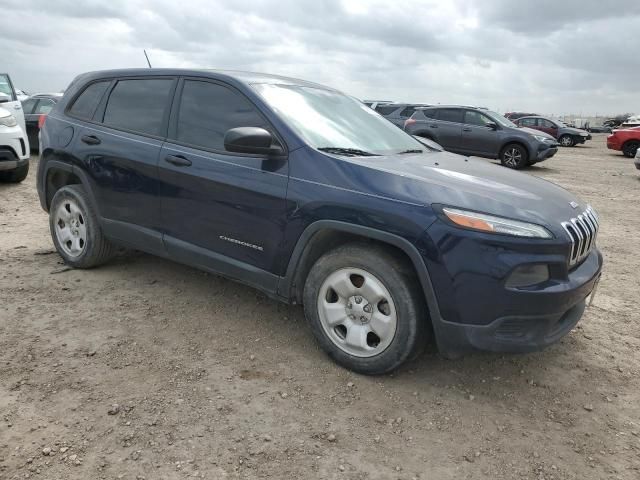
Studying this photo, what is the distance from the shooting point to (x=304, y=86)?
12.4ft

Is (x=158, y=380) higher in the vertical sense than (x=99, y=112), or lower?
lower

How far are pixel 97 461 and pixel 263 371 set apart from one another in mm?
1006

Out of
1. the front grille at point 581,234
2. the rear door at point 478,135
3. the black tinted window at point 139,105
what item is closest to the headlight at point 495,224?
the front grille at point 581,234

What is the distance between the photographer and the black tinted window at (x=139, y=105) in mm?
3742

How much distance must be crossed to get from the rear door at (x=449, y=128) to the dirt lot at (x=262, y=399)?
10805mm

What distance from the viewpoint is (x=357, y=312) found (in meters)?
2.86

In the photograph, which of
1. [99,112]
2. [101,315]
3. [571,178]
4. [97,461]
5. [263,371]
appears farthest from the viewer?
[571,178]

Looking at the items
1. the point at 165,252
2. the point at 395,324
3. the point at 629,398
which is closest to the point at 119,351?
the point at 165,252

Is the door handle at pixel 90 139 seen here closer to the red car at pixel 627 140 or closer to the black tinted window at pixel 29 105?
the black tinted window at pixel 29 105

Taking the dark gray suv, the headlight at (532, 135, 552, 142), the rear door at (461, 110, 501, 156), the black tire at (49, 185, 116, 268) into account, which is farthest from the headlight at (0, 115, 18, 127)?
the headlight at (532, 135, 552, 142)

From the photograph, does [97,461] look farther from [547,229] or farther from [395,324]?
[547,229]

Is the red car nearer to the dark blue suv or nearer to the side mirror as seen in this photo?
the dark blue suv

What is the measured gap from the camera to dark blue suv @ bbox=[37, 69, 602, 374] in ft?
8.31

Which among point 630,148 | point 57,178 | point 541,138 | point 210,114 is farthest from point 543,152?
point 57,178
